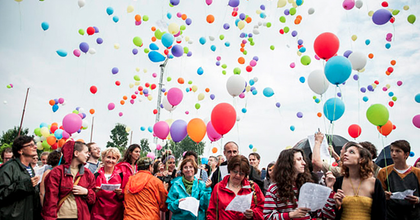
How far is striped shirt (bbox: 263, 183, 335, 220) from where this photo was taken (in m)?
2.45

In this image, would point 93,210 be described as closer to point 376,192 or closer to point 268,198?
point 268,198

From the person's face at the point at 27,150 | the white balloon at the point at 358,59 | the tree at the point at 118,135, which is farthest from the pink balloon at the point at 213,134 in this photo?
the tree at the point at 118,135

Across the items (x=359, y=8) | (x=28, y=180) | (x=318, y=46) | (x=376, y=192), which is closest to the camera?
(x=376, y=192)

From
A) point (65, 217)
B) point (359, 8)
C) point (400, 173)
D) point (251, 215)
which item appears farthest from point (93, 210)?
point (359, 8)

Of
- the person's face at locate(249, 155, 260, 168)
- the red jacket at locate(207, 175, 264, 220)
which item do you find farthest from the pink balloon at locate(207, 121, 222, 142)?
the red jacket at locate(207, 175, 264, 220)

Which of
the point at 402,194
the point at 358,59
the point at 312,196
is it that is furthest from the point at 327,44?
the point at 312,196

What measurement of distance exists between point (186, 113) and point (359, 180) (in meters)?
8.23

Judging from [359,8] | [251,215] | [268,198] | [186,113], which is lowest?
[251,215]

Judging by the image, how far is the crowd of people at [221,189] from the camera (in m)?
2.54

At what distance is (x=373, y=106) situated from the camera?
4.77 metres

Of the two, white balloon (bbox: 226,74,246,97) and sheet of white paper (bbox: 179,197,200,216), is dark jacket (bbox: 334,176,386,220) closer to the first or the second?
sheet of white paper (bbox: 179,197,200,216)

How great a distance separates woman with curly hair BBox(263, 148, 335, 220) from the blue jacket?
3.94ft

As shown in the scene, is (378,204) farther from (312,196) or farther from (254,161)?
(254,161)

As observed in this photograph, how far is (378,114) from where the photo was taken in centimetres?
469
